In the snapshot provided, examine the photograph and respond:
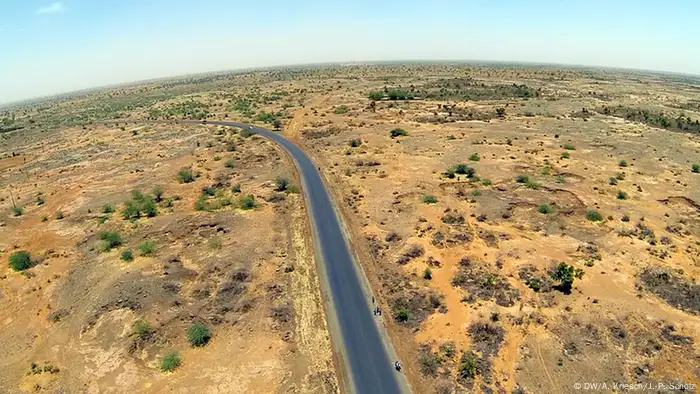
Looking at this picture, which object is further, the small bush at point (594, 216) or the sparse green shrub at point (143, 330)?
the small bush at point (594, 216)

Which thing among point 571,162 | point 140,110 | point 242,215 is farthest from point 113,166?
point 140,110

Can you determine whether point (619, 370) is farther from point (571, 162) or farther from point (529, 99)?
point (529, 99)


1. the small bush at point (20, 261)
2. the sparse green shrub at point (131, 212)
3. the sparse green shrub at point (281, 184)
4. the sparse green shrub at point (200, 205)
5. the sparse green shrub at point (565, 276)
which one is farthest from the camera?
the sparse green shrub at point (281, 184)

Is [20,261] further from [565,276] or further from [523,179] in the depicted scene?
[523,179]

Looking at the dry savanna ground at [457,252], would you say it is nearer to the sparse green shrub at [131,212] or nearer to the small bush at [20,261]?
the sparse green shrub at [131,212]

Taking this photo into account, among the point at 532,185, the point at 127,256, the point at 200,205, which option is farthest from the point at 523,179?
the point at 127,256

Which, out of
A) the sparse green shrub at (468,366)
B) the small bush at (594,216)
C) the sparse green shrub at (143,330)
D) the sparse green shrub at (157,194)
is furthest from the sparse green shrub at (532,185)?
the sparse green shrub at (157,194)
